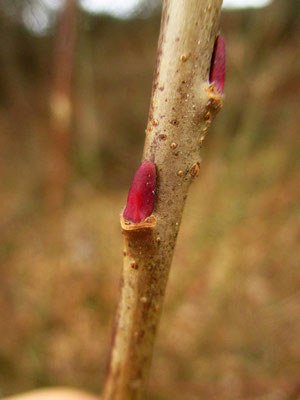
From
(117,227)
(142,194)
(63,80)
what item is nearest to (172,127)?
(142,194)

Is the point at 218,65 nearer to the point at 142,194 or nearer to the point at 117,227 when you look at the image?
the point at 142,194

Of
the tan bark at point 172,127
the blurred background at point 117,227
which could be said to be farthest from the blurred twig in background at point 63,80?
the tan bark at point 172,127

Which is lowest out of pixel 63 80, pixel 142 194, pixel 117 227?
pixel 142 194

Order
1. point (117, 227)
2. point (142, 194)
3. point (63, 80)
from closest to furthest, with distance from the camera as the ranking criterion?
point (142, 194), point (63, 80), point (117, 227)

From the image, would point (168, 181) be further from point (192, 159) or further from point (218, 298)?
point (218, 298)

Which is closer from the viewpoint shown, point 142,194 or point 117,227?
point 142,194

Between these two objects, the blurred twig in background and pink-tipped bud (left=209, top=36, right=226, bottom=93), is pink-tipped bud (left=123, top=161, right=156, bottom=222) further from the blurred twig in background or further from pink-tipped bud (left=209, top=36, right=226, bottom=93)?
the blurred twig in background

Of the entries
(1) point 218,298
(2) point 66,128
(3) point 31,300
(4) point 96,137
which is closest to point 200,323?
(1) point 218,298

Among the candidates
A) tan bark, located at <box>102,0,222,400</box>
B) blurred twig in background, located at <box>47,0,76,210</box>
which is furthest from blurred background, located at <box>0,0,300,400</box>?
tan bark, located at <box>102,0,222,400</box>

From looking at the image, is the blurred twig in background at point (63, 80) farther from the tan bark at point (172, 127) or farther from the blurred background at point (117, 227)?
the tan bark at point (172, 127)
